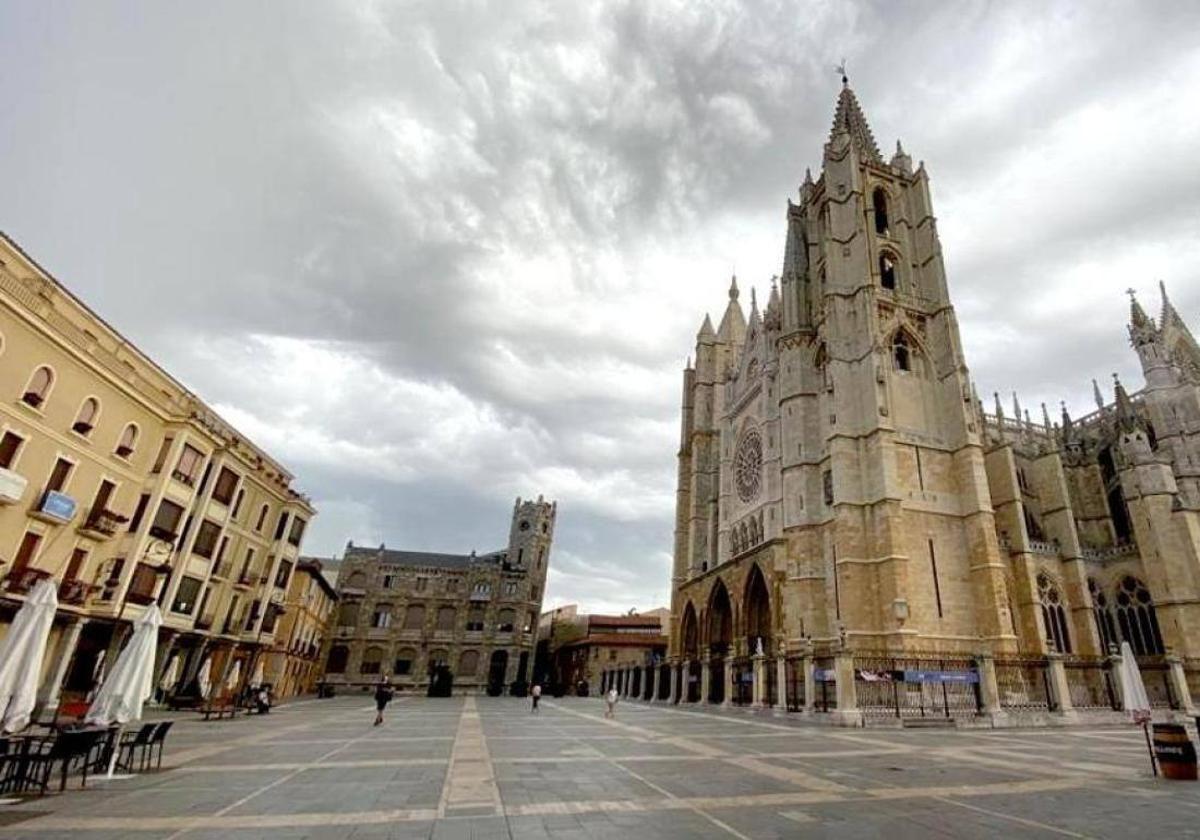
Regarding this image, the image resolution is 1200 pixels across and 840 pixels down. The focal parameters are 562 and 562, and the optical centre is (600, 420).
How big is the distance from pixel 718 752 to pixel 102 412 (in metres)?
25.4

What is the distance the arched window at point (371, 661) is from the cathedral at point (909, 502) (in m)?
32.0

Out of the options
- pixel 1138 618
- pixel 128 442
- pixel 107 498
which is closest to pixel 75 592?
pixel 107 498

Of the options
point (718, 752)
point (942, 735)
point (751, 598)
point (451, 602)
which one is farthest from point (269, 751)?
point (451, 602)

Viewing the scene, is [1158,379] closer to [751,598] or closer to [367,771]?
[751,598]

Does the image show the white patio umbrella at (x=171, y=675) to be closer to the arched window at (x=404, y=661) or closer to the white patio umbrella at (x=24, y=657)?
the white patio umbrella at (x=24, y=657)

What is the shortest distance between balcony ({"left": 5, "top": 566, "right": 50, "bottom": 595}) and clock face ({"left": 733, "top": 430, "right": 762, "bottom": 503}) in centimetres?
3805

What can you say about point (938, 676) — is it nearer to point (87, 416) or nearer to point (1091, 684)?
point (1091, 684)

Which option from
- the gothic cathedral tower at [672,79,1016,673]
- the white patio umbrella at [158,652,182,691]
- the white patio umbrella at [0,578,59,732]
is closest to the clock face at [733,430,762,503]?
the gothic cathedral tower at [672,79,1016,673]

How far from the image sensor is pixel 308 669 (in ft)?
167

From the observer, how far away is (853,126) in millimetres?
45062

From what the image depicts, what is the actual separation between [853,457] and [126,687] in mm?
32494

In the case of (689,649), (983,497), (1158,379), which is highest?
(1158,379)

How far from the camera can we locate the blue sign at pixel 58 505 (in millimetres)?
19547

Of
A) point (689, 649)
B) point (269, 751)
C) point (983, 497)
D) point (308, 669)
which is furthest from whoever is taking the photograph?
point (308, 669)
